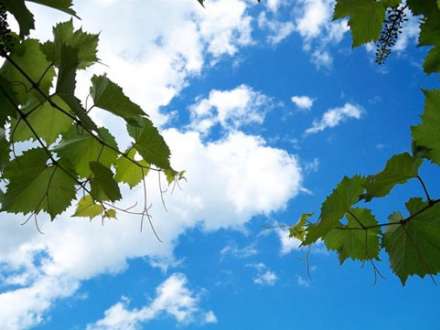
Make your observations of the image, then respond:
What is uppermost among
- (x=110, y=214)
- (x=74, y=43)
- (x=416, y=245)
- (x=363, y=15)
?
(x=363, y=15)

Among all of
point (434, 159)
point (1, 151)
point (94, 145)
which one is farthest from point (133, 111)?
point (434, 159)

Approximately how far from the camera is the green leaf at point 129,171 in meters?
1.70

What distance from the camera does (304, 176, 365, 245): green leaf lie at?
0.92 metres

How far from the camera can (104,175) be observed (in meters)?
1.35

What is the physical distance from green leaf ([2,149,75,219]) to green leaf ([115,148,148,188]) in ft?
0.89

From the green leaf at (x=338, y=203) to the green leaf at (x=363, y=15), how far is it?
93 cm

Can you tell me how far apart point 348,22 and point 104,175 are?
982 millimetres

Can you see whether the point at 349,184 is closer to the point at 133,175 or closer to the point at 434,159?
the point at 434,159

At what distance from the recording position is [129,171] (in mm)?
1719

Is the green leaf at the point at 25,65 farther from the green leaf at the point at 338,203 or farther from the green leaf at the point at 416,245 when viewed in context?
the green leaf at the point at 416,245

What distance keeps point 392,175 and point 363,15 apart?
908 millimetres

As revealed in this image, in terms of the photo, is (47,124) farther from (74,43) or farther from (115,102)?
(115,102)

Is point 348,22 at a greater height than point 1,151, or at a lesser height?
greater

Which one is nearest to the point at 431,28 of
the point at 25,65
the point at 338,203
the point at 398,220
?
the point at 398,220
